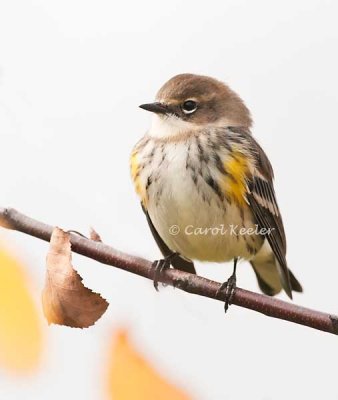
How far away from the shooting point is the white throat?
2348 mm

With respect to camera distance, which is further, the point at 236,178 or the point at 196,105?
the point at 196,105

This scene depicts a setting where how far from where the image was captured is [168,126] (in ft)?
7.72

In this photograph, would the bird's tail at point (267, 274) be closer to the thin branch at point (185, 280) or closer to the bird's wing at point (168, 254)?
the bird's wing at point (168, 254)

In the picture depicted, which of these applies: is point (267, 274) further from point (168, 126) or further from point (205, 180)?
point (168, 126)

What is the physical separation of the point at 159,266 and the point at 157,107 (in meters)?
0.54

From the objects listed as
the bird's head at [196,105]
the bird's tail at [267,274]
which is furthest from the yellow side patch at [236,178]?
the bird's tail at [267,274]

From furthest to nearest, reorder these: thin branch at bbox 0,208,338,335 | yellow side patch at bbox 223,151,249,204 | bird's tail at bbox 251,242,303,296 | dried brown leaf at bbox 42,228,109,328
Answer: bird's tail at bbox 251,242,303,296 < yellow side patch at bbox 223,151,249,204 < thin branch at bbox 0,208,338,335 < dried brown leaf at bbox 42,228,109,328

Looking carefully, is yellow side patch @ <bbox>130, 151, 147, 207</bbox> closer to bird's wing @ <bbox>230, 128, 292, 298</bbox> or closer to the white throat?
the white throat

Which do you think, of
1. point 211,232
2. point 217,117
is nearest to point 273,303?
point 211,232

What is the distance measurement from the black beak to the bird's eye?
0.36 feet

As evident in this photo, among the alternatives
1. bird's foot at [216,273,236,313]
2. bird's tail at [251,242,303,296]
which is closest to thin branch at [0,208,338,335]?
bird's foot at [216,273,236,313]

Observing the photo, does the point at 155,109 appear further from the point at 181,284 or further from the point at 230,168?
the point at 181,284

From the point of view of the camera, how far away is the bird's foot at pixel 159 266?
70.5 inches

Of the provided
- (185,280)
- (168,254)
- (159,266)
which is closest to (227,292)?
(185,280)
